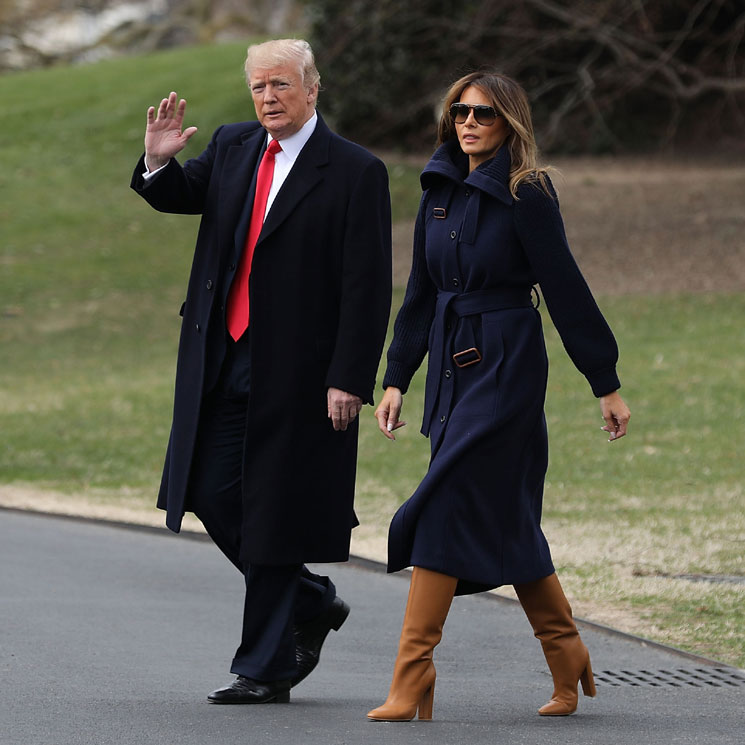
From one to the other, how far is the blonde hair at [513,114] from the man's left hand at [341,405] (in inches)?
29.9

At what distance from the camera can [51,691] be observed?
4844mm

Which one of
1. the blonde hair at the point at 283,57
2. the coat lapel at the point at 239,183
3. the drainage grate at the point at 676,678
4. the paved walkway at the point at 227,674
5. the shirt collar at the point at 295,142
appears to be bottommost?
the paved walkway at the point at 227,674

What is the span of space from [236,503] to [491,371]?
36.1 inches

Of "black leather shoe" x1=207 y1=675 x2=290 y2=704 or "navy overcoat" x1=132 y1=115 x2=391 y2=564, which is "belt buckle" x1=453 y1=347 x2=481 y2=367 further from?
"black leather shoe" x1=207 y1=675 x2=290 y2=704

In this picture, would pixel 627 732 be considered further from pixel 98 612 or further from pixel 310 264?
pixel 98 612

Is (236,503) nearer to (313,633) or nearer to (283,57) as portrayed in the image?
(313,633)

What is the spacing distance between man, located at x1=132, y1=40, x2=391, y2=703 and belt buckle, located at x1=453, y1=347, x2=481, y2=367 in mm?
304

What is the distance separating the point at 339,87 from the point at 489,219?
2192cm

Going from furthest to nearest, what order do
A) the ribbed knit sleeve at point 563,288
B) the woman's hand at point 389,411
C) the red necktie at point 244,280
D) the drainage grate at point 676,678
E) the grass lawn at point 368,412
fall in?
1. the grass lawn at point 368,412
2. the drainage grate at point 676,678
3. the red necktie at point 244,280
4. the woman's hand at point 389,411
5. the ribbed knit sleeve at point 563,288

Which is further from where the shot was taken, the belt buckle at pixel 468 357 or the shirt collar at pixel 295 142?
the shirt collar at pixel 295 142

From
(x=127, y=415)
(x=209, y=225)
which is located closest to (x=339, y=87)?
(x=127, y=415)

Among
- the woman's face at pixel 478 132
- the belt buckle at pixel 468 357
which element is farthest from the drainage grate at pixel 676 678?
the woman's face at pixel 478 132

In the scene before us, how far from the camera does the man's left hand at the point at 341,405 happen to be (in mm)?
4715

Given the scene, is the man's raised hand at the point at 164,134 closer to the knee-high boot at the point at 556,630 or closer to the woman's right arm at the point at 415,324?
the woman's right arm at the point at 415,324
